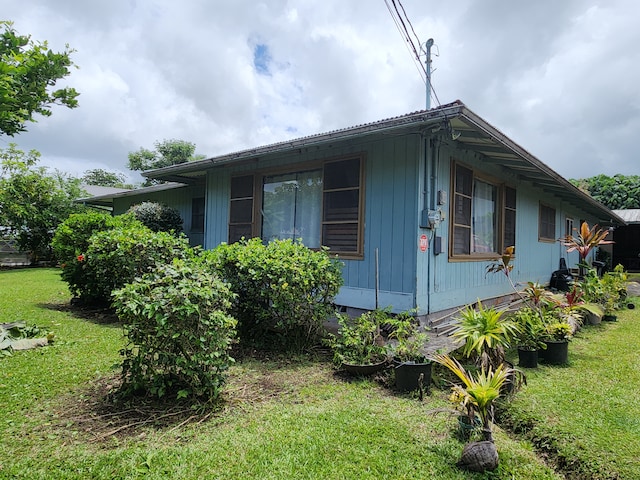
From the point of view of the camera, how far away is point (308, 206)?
230 inches

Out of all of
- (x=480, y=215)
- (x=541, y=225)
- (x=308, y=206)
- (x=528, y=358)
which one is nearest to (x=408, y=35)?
(x=480, y=215)

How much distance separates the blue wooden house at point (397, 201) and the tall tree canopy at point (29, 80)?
2708 mm

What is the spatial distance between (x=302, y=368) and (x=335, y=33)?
7.64 metres

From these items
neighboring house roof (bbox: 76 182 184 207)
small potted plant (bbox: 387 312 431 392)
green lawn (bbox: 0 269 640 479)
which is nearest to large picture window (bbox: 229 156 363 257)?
small potted plant (bbox: 387 312 431 392)

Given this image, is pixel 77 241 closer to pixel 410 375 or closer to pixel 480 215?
pixel 410 375

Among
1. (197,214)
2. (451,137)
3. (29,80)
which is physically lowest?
(197,214)

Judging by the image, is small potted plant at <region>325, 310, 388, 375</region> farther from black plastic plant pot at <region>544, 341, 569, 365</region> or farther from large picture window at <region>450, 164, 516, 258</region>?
large picture window at <region>450, 164, 516, 258</region>

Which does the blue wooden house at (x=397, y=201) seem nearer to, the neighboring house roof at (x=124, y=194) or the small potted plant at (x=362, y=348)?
the small potted plant at (x=362, y=348)

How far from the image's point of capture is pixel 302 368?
3723 millimetres

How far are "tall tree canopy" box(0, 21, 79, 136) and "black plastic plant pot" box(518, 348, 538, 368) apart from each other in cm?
497

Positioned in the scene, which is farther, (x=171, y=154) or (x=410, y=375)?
(x=171, y=154)

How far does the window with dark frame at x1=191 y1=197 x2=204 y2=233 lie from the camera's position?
32.1 ft

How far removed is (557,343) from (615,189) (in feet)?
80.8

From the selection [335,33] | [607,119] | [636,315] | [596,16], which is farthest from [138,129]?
[607,119]
